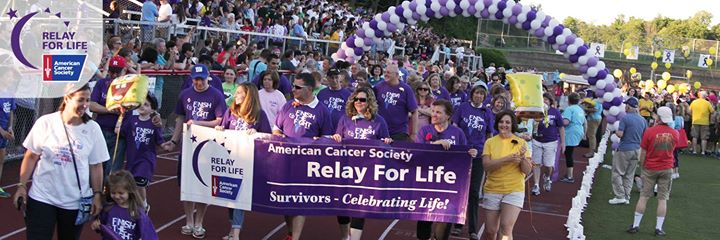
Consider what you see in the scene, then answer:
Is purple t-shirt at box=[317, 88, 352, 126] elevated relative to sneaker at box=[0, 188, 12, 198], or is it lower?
elevated

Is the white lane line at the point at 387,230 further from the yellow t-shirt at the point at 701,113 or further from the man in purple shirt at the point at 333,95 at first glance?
the yellow t-shirt at the point at 701,113

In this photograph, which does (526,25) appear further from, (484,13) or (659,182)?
(659,182)

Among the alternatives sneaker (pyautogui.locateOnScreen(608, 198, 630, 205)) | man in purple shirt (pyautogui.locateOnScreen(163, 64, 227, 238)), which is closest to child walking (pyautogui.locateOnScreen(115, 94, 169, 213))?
man in purple shirt (pyautogui.locateOnScreen(163, 64, 227, 238))

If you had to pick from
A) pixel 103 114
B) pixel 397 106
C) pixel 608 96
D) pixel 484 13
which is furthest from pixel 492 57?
pixel 103 114

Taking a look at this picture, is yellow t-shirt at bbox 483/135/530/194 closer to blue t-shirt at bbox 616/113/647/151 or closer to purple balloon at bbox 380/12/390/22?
blue t-shirt at bbox 616/113/647/151

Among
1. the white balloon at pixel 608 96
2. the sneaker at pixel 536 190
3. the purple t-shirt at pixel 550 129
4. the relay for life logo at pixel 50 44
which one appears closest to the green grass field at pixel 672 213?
the sneaker at pixel 536 190

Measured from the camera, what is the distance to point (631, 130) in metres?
14.3

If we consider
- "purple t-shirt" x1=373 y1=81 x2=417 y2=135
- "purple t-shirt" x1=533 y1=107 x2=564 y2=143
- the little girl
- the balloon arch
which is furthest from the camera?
the balloon arch

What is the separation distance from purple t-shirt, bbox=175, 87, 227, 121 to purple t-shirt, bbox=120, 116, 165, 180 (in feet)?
2.44

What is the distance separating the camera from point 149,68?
46.8 feet

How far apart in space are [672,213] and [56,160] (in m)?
11.3

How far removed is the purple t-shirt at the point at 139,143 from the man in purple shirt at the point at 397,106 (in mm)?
3299

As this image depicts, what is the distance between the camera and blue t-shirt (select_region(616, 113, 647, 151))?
14.2 metres

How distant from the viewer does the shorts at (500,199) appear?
8.43 m
